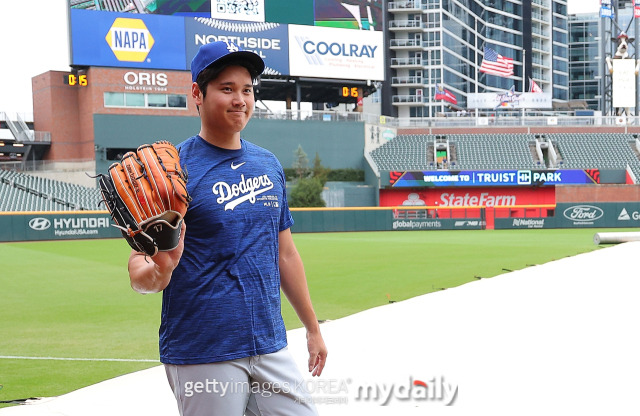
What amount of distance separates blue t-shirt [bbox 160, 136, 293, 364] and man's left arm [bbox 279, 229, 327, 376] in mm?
312

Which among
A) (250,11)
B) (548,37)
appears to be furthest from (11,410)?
(548,37)

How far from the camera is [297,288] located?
10.1 ft

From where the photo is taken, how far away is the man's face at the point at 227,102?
2.69 metres

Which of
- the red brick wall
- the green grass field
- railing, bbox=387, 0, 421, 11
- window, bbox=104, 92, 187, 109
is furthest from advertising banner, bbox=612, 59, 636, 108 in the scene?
the green grass field

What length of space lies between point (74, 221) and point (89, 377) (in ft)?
91.3

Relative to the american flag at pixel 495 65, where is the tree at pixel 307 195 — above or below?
below

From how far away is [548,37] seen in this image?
105750mm

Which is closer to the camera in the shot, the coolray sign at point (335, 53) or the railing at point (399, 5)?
the coolray sign at point (335, 53)

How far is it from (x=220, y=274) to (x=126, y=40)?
47883mm

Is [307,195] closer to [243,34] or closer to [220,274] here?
[243,34]

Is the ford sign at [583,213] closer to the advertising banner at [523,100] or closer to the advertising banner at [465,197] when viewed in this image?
the advertising banner at [465,197]

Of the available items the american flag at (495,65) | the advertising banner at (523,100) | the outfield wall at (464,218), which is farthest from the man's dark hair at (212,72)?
the advertising banner at (523,100)

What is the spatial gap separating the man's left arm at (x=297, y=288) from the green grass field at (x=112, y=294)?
3664mm

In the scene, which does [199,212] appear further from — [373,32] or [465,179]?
[373,32]
